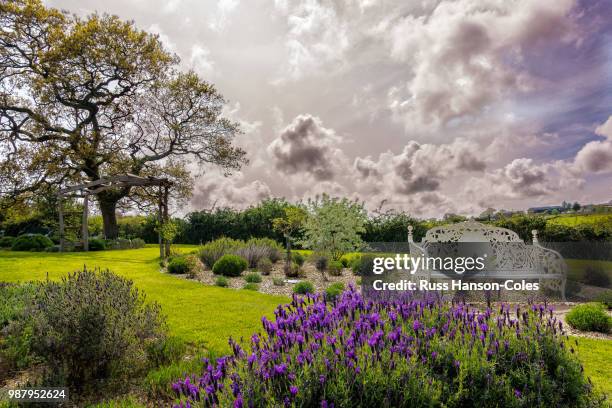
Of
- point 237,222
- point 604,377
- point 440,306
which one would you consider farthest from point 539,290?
point 237,222

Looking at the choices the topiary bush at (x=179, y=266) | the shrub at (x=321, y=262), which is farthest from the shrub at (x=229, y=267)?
the shrub at (x=321, y=262)

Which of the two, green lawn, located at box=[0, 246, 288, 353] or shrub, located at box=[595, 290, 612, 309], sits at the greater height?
shrub, located at box=[595, 290, 612, 309]

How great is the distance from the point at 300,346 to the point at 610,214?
16.5m

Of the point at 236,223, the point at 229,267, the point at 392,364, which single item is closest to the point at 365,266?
the point at 229,267

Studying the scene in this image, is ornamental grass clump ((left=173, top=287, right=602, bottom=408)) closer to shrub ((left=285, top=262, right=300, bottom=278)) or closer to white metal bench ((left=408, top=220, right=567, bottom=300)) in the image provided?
white metal bench ((left=408, top=220, right=567, bottom=300))

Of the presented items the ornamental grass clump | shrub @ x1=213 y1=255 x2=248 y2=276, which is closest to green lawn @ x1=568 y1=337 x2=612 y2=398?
the ornamental grass clump

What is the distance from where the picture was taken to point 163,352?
4.25 meters

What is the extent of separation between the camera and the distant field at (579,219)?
14.2m

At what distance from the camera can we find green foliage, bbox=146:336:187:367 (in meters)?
4.18

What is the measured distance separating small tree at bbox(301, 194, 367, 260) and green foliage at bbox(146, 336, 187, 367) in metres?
9.13

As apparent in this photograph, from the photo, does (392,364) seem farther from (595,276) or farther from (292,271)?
(595,276)

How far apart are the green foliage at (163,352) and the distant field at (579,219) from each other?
49.1 feet

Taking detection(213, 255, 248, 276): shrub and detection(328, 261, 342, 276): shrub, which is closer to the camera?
detection(328, 261, 342, 276): shrub

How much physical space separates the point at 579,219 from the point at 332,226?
9.88m
